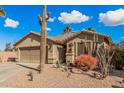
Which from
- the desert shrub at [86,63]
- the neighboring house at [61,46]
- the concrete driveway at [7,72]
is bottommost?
the concrete driveway at [7,72]

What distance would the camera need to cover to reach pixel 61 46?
1984 centimetres

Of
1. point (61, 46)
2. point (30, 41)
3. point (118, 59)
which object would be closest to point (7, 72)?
point (61, 46)

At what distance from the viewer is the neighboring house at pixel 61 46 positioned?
17.0 metres

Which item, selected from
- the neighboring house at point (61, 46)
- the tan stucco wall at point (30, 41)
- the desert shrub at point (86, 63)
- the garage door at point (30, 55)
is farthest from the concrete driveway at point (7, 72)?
the tan stucco wall at point (30, 41)

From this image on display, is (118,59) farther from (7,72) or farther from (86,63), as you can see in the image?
(7,72)

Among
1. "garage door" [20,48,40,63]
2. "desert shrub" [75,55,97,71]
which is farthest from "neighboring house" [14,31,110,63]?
"desert shrub" [75,55,97,71]

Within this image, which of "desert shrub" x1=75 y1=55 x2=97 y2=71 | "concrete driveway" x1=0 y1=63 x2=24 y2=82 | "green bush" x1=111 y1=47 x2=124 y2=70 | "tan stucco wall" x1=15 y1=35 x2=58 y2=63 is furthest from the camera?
"tan stucco wall" x1=15 y1=35 x2=58 y2=63

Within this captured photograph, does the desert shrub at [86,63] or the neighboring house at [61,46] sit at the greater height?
the neighboring house at [61,46]

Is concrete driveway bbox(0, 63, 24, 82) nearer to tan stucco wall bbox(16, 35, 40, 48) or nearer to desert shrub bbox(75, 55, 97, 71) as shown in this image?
desert shrub bbox(75, 55, 97, 71)

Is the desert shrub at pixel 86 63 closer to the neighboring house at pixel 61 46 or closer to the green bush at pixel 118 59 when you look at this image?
the green bush at pixel 118 59

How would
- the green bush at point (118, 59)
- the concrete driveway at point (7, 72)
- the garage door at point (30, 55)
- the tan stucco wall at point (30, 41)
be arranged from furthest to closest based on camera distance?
1. the tan stucco wall at point (30, 41)
2. the garage door at point (30, 55)
3. the green bush at point (118, 59)
4. the concrete driveway at point (7, 72)

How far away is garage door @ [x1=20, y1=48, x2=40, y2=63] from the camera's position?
2064 cm

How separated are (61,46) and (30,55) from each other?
4.07 m
